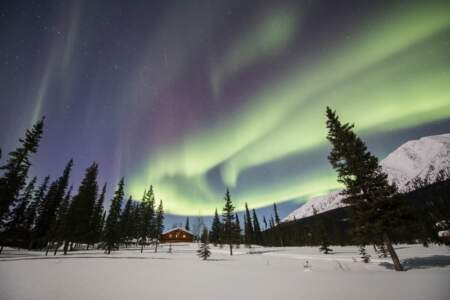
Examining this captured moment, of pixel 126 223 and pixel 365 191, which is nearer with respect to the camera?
pixel 365 191

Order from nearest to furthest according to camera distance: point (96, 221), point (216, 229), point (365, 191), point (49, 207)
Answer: point (365, 191)
point (49, 207)
point (96, 221)
point (216, 229)

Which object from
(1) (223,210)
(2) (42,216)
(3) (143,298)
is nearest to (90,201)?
(2) (42,216)

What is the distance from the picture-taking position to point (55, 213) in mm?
48406

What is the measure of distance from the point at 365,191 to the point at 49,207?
65.3 m

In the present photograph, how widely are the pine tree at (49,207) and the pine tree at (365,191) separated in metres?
57.1

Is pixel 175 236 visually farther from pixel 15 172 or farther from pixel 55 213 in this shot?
pixel 15 172

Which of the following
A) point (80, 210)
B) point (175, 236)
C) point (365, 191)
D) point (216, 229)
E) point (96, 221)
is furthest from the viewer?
point (216, 229)

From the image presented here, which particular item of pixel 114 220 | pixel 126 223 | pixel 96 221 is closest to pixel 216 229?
pixel 126 223

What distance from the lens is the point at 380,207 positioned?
1678cm

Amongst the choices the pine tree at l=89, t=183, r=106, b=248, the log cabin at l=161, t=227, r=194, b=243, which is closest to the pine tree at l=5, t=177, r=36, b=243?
the pine tree at l=89, t=183, r=106, b=248

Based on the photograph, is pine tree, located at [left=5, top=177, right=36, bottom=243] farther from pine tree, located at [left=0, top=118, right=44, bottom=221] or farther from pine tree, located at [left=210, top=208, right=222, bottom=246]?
pine tree, located at [left=210, top=208, right=222, bottom=246]

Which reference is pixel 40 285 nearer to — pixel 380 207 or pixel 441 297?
pixel 441 297

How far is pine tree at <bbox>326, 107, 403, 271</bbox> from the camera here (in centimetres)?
1627

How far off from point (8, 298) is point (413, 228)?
2518 centimetres
